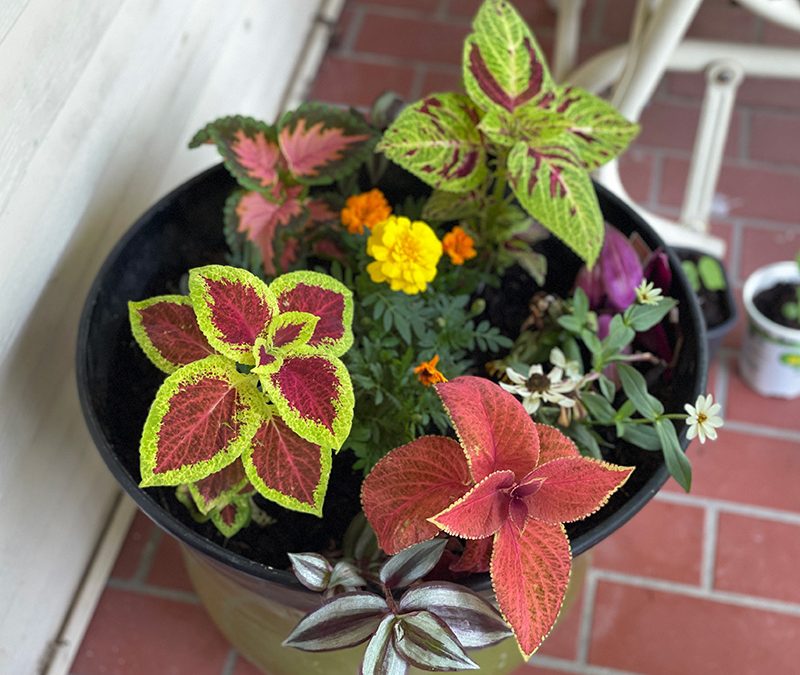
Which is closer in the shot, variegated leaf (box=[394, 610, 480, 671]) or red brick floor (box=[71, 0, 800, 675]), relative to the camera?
variegated leaf (box=[394, 610, 480, 671])

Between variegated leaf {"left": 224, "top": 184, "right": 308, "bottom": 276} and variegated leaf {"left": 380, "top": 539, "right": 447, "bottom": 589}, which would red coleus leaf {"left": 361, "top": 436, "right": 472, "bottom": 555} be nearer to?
variegated leaf {"left": 380, "top": 539, "right": 447, "bottom": 589}

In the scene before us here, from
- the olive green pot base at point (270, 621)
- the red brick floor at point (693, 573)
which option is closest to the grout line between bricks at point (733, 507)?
the red brick floor at point (693, 573)

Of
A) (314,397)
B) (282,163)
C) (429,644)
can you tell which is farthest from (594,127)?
(429,644)

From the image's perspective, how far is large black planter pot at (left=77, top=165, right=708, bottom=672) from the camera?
799mm

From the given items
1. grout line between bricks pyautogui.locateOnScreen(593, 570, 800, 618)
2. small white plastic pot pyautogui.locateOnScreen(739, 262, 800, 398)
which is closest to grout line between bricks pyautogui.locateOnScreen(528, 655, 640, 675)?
grout line between bricks pyautogui.locateOnScreen(593, 570, 800, 618)

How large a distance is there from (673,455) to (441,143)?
14.6 inches

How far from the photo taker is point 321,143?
3.20 ft

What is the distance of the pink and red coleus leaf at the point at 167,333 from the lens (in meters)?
0.79

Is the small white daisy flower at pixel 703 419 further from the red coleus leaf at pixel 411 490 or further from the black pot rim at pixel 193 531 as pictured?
the red coleus leaf at pixel 411 490

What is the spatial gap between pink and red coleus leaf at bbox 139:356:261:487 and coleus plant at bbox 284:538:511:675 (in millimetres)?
110

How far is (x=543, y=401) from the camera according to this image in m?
0.92

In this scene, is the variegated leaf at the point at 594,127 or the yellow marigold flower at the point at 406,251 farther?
the variegated leaf at the point at 594,127

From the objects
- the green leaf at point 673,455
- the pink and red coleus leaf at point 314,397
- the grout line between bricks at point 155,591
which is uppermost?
the green leaf at point 673,455

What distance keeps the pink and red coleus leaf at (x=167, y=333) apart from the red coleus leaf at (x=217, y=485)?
0.10 metres
